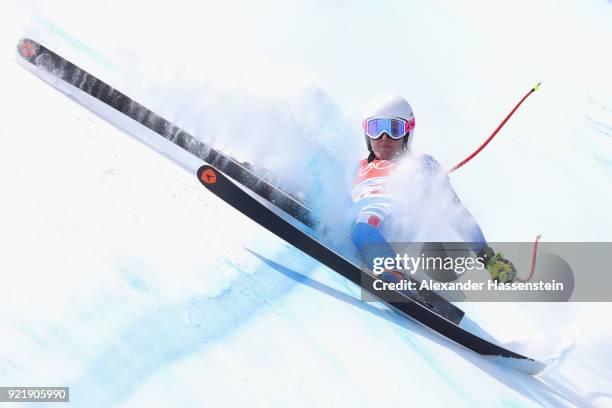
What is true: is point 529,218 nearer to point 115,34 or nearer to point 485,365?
point 485,365

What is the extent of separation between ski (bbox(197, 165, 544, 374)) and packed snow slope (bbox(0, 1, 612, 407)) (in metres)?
0.06

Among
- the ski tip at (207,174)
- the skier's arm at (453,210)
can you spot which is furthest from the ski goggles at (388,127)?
the ski tip at (207,174)

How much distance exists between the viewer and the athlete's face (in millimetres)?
3945

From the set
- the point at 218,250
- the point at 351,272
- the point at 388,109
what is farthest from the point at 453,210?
the point at 218,250

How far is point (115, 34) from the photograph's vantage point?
5.43 meters

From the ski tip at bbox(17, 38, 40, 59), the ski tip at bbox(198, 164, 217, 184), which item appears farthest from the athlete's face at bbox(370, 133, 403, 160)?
the ski tip at bbox(17, 38, 40, 59)

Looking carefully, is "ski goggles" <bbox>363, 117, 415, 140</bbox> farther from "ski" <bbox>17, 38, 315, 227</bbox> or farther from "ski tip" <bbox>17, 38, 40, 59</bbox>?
"ski tip" <bbox>17, 38, 40, 59</bbox>

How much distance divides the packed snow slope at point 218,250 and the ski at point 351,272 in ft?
0.18

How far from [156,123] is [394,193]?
1542mm

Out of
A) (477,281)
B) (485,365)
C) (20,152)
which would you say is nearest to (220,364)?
(485,365)

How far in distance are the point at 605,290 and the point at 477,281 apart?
82 centimetres

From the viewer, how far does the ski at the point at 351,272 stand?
319cm

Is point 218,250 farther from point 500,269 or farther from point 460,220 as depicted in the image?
point 500,269

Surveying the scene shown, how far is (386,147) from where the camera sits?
3.96 metres
